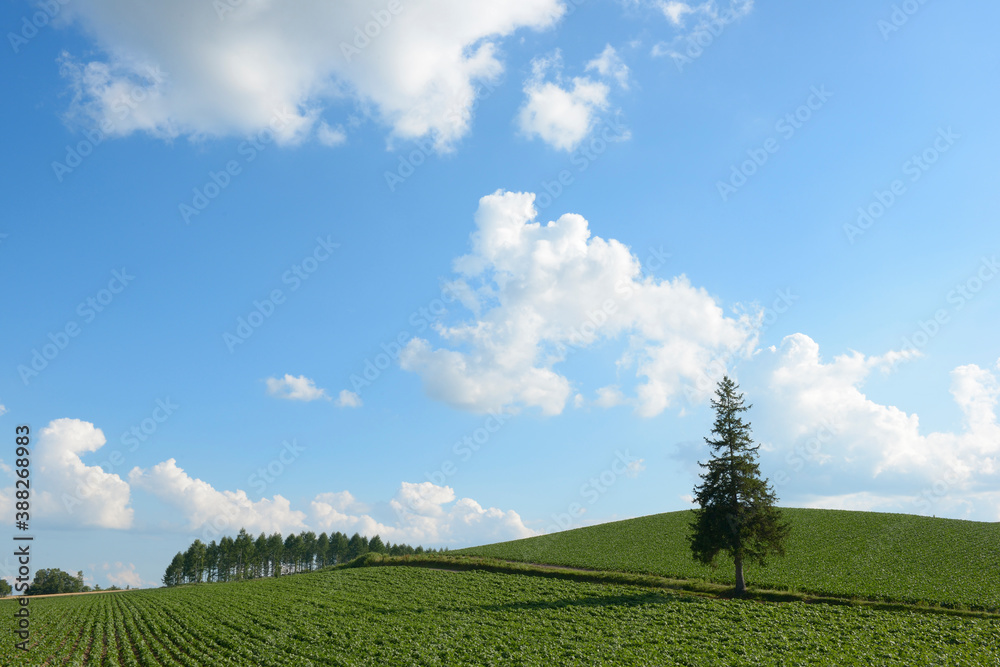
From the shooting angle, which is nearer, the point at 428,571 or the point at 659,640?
the point at 659,640

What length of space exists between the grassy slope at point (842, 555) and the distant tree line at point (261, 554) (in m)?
63.4

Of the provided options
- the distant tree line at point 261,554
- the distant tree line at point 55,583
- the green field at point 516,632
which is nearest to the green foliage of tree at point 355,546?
the distant tree line at point 261,554

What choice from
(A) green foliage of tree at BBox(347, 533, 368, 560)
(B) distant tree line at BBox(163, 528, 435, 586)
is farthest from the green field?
(A) green foliage of tree at BBox(347, 533, 368, 560)

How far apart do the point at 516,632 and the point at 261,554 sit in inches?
4683

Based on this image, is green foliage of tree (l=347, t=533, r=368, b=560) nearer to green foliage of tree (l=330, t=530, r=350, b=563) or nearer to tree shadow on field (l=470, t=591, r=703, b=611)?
green foliage of tree (l=330, t=530, r=350, b=563)

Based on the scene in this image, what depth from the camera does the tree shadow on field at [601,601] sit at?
37938 mm

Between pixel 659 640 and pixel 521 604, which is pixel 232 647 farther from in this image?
pixel 659 640

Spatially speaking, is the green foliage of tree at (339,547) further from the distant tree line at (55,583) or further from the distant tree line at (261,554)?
the distant tree line at (55,583)

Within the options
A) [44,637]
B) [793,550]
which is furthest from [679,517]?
[44,637]

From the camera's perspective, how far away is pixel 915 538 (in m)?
57.5

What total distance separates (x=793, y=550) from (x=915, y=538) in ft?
46.0

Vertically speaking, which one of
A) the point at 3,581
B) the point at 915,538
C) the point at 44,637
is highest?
the point at 915,538

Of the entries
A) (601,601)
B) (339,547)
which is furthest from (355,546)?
(601,601)

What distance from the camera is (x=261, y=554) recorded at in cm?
12838
